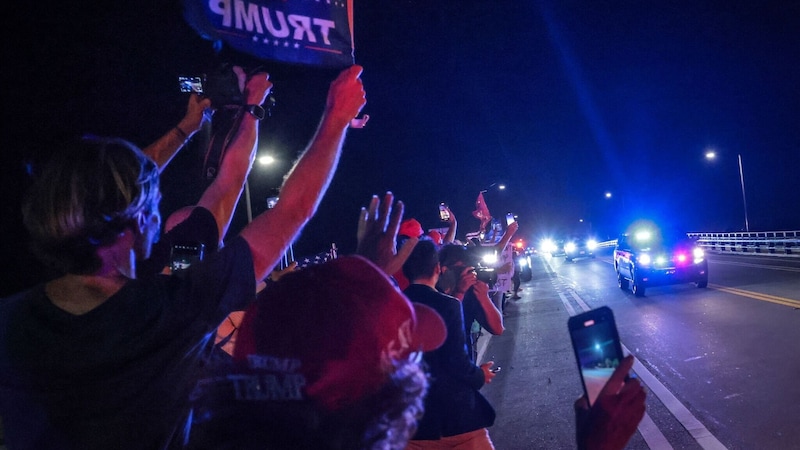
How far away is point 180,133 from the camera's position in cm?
212

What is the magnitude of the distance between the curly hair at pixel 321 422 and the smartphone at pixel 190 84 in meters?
1.52

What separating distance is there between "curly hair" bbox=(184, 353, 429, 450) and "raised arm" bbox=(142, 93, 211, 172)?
1.33 m

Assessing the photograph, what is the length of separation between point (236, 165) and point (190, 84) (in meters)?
0.51

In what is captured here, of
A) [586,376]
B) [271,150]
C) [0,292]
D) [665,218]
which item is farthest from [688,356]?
[665,218]

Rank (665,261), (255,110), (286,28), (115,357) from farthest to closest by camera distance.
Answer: (665,261)
(286,28)
(255,110)
(115,357)

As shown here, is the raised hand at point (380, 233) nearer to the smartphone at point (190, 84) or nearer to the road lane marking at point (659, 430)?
the smartphone at point (190, 84)

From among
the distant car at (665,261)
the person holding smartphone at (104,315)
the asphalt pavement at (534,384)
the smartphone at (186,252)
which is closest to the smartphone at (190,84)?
the smartphone at (186,252)

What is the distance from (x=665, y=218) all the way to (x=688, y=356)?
70691 millimetres

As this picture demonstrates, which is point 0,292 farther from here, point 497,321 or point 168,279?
point 168,279

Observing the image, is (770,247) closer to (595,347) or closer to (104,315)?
(595,347)

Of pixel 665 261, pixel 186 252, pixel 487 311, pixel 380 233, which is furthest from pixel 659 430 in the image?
pixel 665 261

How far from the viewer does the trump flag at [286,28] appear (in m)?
2.35

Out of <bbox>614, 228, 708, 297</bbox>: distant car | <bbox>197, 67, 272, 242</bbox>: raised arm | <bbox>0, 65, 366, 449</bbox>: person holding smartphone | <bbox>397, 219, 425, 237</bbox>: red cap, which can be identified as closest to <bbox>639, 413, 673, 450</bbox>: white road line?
<bbox>397, 219, 425, 237</bbox>: red cap

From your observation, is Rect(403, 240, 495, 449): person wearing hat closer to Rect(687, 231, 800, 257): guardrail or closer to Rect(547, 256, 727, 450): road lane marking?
Rect(547, 256, 727, 450): road lane marking
